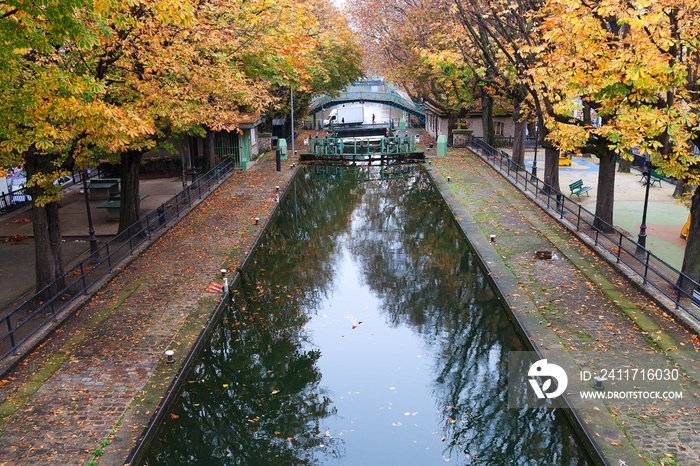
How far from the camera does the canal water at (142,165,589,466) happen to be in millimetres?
10227

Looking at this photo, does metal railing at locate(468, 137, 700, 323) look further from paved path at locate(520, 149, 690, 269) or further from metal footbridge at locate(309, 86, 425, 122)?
metal footbridge at locate(309, 86, 425, 122)

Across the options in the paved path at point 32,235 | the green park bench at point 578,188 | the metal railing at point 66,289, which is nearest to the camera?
the metal railing at point 66,289

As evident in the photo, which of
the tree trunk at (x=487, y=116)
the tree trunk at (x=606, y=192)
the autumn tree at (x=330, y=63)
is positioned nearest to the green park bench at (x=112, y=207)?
the tree trunk at (x=606, y=192)

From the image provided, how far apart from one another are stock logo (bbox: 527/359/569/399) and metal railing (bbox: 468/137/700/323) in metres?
4.06

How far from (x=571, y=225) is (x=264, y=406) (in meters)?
15.6

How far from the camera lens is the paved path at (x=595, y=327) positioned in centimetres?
966

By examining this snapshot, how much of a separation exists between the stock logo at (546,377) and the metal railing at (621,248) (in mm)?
4062

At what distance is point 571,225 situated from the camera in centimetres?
2206

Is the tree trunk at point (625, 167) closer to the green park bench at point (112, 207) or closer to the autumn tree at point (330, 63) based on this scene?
the autumn tree at point (330, 63)

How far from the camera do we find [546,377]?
12023 millimetres

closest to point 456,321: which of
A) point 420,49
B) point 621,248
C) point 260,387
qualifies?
point 260,387

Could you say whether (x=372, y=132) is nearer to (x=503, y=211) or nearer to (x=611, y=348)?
(x=503, y=211)

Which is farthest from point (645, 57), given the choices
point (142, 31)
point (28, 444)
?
point (28, 444)

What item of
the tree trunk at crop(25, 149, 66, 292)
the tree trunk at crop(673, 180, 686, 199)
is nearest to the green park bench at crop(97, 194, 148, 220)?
the tree trunk at crop(25, 149, 66, 292)
